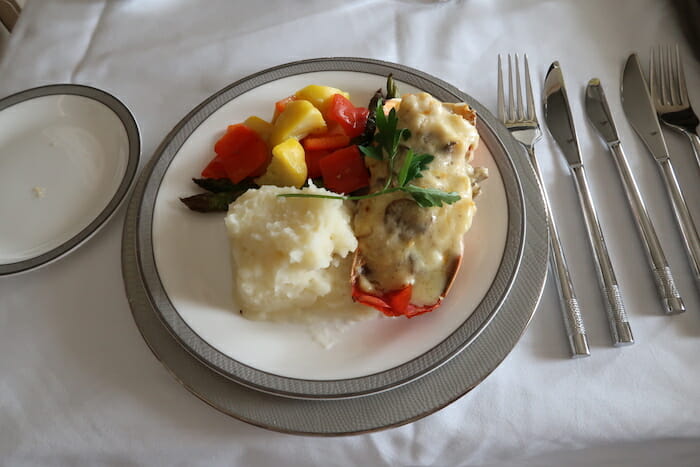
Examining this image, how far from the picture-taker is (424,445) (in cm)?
145

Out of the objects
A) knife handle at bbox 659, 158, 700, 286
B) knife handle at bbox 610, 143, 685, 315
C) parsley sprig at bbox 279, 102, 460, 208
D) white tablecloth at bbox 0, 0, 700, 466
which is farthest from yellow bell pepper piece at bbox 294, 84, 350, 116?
knife handle at bbox 659, 158, 700, 286

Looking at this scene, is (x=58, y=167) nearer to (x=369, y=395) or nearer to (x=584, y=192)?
(x=369, y=395)

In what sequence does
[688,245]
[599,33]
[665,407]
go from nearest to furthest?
[665,407] → [688,245] → [599,33]

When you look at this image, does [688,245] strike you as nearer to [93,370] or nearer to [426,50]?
[426,50]

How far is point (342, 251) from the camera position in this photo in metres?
1.53

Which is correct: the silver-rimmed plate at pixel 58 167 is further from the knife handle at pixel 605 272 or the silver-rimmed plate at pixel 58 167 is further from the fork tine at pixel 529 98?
the knife handle at pixel 605 272

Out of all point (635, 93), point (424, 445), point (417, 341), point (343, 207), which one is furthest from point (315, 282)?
point (635, 93)

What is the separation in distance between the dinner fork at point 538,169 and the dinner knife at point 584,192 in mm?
90

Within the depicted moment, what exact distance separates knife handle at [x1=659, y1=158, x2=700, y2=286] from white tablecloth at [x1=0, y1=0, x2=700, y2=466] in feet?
0.11

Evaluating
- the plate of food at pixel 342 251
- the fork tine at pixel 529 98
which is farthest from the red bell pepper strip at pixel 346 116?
the fork tine at pixel 529 98

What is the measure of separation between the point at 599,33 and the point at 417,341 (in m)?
1.85

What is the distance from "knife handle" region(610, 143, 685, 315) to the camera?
1589 millimetres

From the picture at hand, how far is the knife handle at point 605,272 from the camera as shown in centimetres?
154

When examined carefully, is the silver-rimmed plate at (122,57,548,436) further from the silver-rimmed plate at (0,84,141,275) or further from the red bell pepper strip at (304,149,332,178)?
the red bell pepper strip at (304,149,332,178)
